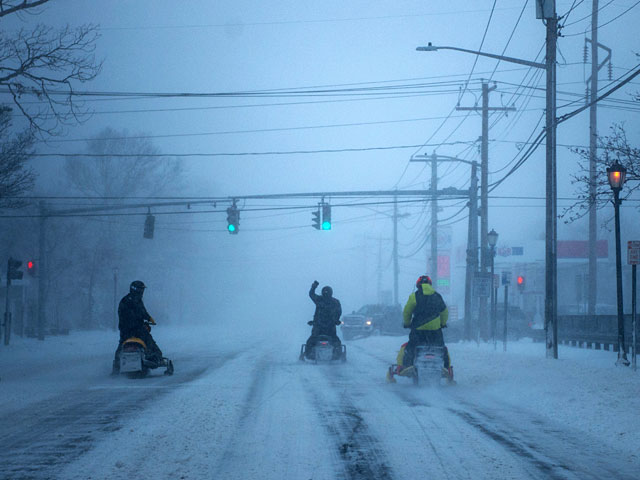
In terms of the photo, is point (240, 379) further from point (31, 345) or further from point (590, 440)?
point (31, 345)

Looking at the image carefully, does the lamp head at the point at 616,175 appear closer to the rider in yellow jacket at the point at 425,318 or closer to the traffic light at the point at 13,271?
the rider in yellow jacket at the point at 425,318

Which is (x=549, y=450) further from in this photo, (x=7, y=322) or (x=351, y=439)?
(x=7, y=322)

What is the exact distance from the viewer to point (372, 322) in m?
46.0

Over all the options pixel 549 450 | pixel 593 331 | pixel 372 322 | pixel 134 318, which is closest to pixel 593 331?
pixel 593 331

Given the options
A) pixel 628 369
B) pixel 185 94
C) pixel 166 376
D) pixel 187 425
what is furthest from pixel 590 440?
pixel 185 94

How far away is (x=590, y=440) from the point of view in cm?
891

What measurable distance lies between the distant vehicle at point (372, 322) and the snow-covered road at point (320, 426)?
2562 cm

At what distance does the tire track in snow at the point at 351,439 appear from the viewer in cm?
678

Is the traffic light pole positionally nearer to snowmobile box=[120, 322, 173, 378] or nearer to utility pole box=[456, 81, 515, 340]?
snowmobile box=[120, 322, 173, 378]

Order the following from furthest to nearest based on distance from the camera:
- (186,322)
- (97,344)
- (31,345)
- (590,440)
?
(186,322) → (97,344) → (31,345) → (590,440)

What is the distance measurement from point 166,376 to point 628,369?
9.69 meters

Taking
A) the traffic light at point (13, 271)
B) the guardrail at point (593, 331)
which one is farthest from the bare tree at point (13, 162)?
the guardrail at point (593, 331)

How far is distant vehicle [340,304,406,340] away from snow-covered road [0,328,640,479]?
2562 centimetres

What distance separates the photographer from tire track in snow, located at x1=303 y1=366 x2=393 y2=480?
6777 millimetres
